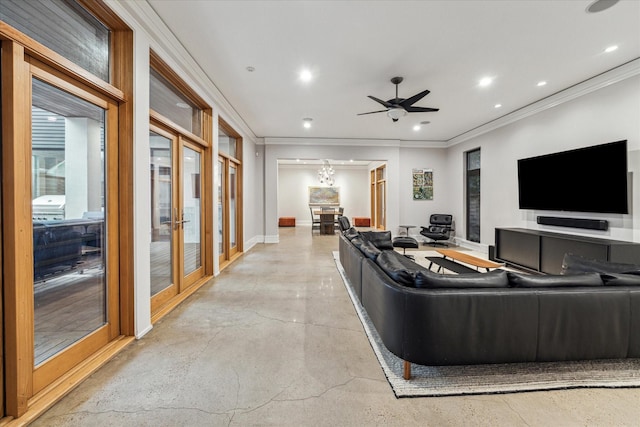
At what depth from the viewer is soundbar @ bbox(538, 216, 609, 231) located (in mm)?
4068

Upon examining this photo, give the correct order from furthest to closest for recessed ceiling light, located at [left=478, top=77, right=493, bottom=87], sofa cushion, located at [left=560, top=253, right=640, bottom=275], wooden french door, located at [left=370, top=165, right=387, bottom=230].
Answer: wooden french door, located at [left=370, top=165, right=387, bottom=230] < recessed ceiling light, located at [left=478, top=77, right=493, bottom=87] < sofa cushion, located at [left=560, top=253, right=640, bottom=275]

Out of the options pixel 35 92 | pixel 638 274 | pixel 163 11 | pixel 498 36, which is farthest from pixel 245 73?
pixel 638 274

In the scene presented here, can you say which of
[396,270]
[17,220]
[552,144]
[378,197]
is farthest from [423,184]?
[17,220]

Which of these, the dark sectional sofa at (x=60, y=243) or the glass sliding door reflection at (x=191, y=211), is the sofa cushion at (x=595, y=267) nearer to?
the dark sectional sofa at (x=60, y=243)

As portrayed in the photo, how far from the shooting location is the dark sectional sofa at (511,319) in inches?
73.2

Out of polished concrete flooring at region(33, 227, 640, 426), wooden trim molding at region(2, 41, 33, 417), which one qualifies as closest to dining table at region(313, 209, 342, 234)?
Result: polished concrete flooring at region(33, 227, 640, 426)

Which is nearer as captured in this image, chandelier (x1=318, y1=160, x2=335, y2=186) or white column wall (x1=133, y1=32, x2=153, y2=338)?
white column wall (x1=133, y1=32, x2=153, y2=338)

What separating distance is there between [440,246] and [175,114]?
717 cm

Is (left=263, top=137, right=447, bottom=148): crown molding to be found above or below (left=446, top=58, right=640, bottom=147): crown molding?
above

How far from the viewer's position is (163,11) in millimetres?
2740

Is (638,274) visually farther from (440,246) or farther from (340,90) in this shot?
(440,246)

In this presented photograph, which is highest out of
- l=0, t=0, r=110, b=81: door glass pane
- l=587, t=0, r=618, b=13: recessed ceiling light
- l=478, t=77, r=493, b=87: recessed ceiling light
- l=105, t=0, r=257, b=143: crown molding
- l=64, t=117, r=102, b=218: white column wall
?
l=478, t=77, r=493, b=87: recessed ceiling light

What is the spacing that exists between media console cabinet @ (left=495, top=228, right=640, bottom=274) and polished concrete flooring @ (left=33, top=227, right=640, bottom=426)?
2.57 metres

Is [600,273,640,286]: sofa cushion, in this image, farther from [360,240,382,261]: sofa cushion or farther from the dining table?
the dining table
